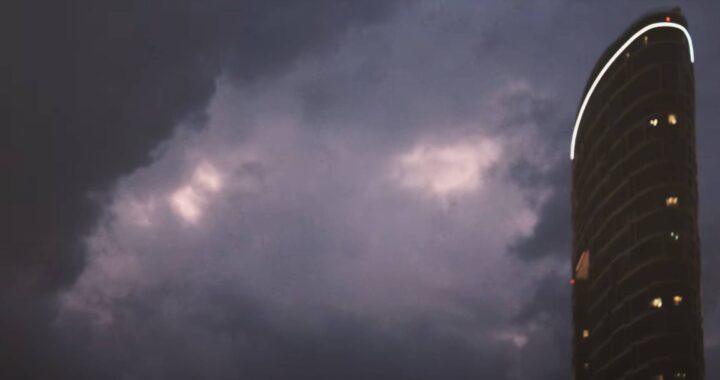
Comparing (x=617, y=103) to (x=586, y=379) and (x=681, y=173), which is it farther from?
(x=586, y=379)

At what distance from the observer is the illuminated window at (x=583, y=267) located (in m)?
187

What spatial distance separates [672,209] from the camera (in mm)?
150875

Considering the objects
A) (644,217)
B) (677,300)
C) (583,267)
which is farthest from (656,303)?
(583,267)

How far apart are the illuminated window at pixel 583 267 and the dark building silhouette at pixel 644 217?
5.37 ft

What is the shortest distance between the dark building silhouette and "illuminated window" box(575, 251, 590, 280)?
164cm

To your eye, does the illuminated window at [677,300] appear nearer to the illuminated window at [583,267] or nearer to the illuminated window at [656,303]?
the illuminated window at [656,303]

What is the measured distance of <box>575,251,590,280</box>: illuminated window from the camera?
187m

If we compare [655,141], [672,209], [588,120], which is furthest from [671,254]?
[588,120]

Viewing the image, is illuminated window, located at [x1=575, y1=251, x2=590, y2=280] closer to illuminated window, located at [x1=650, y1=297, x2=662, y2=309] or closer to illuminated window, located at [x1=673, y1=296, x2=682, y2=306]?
illuminated window, located at [x1=650, y1=297, x2=662, y2=309]

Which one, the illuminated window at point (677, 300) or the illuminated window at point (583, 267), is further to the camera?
the illuminated window at point (583, 267)

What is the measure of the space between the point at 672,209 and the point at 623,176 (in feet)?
53.6

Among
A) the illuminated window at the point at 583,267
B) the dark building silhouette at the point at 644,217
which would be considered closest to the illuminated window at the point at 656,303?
the dark building silhouette at the point at 644,217

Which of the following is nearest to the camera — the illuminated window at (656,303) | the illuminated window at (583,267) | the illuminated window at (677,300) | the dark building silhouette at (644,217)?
the illuminated window at (677,300)

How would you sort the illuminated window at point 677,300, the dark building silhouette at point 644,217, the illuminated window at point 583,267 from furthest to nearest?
1. the illuminated window at point 583,267
2. the dark building silhouette at point 644,217
3. the illuminated window at point 677,300
